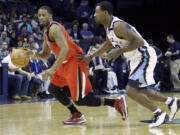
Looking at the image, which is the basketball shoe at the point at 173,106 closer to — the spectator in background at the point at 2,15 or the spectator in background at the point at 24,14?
the spectator in background at the point at 2,15

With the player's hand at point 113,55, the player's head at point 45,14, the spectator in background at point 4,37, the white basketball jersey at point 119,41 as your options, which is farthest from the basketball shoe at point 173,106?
the spectator in background at point 4,37

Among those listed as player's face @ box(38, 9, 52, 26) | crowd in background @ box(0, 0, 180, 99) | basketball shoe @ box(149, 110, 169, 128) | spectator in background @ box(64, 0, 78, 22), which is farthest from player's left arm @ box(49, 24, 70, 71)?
spectator in background @ box(64, 0, 78, 22)

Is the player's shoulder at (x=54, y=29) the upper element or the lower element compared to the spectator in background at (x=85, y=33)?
lower

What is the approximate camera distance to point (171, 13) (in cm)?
1770

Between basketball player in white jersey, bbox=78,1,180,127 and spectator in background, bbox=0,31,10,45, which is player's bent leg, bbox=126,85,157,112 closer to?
basketball player in white jersey, bbox=78,1,180,127

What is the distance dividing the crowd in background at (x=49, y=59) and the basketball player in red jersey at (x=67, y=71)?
4046mm

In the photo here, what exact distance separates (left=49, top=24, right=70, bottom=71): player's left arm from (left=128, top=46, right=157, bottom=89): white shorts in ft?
2.76

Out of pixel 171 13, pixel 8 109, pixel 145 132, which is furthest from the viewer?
pixel 171 13

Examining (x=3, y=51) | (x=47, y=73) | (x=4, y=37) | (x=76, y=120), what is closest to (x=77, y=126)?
(x=76, y=120)

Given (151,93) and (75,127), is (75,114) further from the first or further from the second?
(151,93)

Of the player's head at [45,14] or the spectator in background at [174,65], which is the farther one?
the spectator in background at [174,65]

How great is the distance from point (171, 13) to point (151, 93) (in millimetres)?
13092

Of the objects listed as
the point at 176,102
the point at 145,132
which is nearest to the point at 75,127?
the point at 145,132

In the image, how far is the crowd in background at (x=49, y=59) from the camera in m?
9.82
